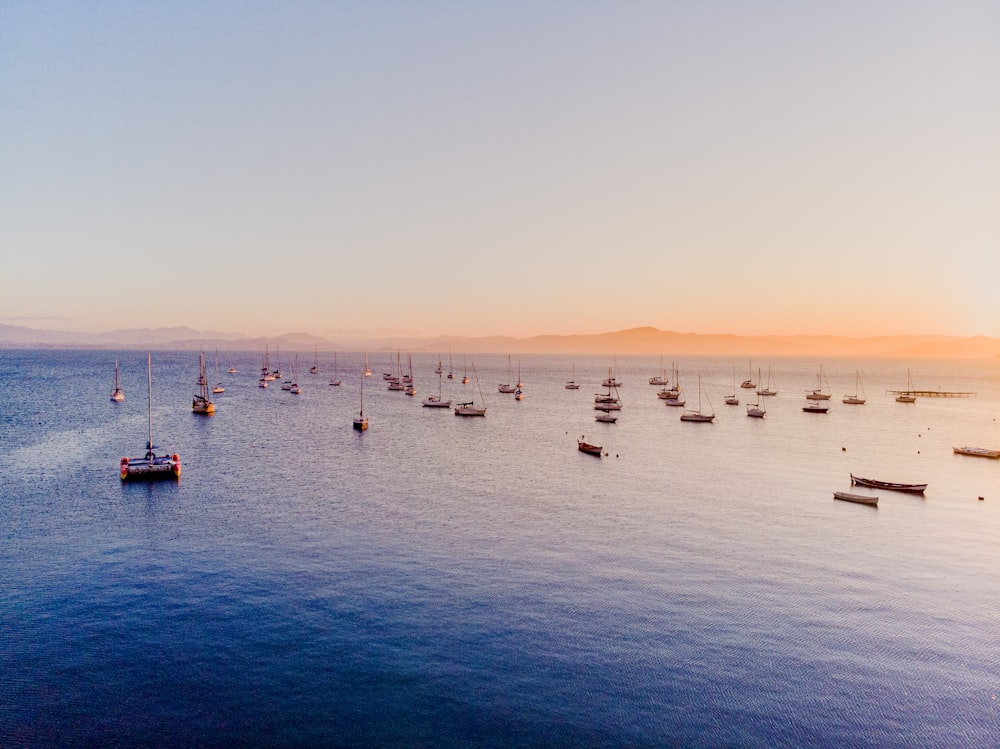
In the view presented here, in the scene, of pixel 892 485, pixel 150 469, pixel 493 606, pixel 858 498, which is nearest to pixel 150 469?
pixel 150 469

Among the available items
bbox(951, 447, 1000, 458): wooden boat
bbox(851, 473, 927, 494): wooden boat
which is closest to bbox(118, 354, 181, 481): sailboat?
bbox(851, 473, 927, 494): wooden boat

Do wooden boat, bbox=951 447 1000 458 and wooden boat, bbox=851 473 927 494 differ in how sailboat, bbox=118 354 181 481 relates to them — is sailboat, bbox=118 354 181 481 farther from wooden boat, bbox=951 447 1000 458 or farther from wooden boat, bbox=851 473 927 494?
wooden boat, bbox=951 447 1000 458

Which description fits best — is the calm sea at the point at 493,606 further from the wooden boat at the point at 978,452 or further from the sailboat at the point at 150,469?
the wooden boat at the point at 978,452

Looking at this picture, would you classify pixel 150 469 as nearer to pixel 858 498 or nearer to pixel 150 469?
pixel 150 469

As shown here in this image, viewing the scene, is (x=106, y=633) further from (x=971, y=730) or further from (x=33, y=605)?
(x=971, y=730)

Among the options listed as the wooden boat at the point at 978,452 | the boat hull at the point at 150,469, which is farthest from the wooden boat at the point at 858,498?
the boat hull at the point at 150,469
